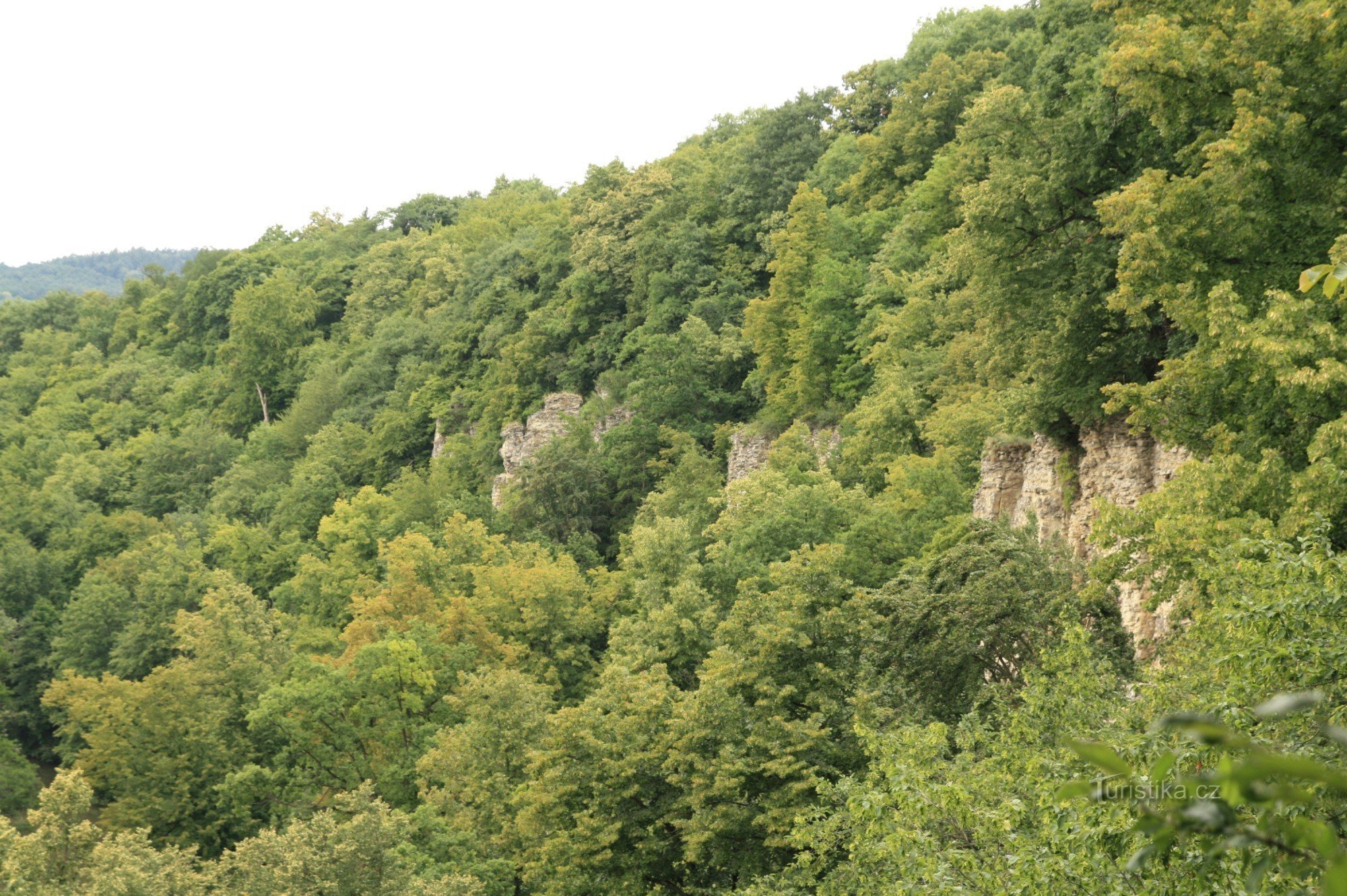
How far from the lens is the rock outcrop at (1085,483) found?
16.6 meters

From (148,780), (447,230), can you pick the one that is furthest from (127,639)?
(447,230)

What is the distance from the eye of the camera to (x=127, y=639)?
47375 millimetres

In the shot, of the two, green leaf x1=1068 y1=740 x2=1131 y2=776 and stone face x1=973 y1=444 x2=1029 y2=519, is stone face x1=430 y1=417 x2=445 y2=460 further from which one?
green leaf x1=1068 y1=740 x2=1131 y2=776

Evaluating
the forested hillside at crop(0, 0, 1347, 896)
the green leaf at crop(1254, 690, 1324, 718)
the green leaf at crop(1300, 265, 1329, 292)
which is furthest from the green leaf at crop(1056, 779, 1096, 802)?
the green leaf at crop(1300, 265, 1329, 292)

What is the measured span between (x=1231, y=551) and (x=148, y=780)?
3019 cm

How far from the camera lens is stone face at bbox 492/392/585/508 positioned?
50.5 metres

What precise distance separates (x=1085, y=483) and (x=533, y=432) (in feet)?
115

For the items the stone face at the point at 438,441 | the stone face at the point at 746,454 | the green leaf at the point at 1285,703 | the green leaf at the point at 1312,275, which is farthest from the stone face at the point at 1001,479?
the stone face at the point at 438,441

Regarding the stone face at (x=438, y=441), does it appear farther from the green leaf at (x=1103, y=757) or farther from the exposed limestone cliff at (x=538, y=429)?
the green leaf at (x=1103, y=757)

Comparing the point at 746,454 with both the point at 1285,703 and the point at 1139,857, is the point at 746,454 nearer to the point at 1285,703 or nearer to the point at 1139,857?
the point at 1139,857

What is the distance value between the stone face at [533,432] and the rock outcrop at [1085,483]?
1161 inches

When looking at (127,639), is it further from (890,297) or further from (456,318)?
(890,297)

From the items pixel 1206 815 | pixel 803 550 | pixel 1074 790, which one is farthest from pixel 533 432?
pixel 1206 815

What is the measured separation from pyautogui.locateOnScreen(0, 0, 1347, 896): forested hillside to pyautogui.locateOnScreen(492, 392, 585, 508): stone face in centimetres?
20
